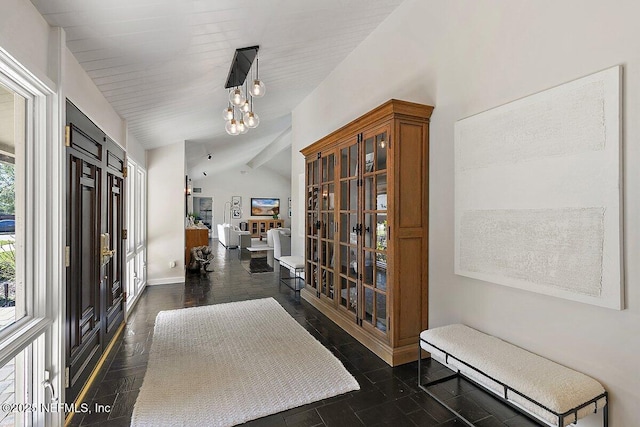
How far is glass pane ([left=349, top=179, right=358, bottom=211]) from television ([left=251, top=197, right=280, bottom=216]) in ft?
38.0

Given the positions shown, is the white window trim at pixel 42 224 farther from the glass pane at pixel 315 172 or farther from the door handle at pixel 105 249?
the glass pane at pixel 315 172

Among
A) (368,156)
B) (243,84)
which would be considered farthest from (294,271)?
(243,84)

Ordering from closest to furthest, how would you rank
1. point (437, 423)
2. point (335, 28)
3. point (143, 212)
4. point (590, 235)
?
point (590, 235), point (437, 423), point (335, 28), point (143, 212)

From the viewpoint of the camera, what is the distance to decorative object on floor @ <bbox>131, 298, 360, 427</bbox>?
199 cm

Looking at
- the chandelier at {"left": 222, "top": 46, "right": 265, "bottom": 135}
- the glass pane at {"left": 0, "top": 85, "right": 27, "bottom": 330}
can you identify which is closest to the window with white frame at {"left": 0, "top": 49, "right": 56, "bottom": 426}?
the glass pane at {"left": 0, "top": 85, "right": 27, "bottom": 330}

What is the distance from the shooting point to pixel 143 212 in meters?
5.08

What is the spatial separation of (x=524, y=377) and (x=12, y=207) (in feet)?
9.27

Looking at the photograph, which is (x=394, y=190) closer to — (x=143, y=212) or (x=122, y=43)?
(x=122, y=43)

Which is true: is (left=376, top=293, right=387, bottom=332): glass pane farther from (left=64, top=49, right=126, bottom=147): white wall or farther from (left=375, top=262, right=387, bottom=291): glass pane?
(left=64, top=49, right=126, bottom=147): white wall

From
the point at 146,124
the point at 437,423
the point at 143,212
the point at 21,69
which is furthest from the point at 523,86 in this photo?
the point at 143,212

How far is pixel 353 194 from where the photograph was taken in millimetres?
3154

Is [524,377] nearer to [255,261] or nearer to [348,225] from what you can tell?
[348,225]

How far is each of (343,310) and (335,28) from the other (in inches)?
117

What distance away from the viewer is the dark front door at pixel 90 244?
2004mm
